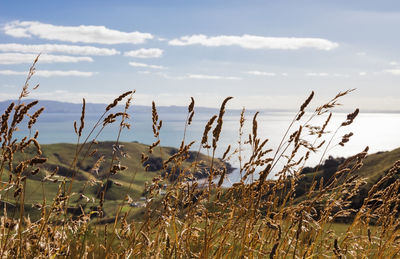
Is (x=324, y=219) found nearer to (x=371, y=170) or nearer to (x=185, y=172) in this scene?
(x=185, y=172)

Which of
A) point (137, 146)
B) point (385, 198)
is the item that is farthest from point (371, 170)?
point (137, 146)

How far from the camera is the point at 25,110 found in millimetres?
2311

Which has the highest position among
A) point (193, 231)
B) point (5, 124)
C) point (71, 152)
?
point (5, 124)

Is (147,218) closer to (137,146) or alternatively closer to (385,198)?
(385,198)

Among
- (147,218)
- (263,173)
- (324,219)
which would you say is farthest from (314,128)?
(147,218)

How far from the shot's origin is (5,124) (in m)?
2.34

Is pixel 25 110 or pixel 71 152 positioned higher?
pixel 25 110

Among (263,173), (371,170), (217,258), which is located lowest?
(371,170)

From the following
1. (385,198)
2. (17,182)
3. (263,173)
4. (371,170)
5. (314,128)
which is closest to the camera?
(263,173)

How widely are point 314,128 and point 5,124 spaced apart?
91.8 inches

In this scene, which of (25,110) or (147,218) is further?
(147,218)

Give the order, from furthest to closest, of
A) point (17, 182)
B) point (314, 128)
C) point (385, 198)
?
point (385, 198)
point (314, 128)
point (17, 182)

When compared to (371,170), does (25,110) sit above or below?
above

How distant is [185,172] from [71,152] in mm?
208456
